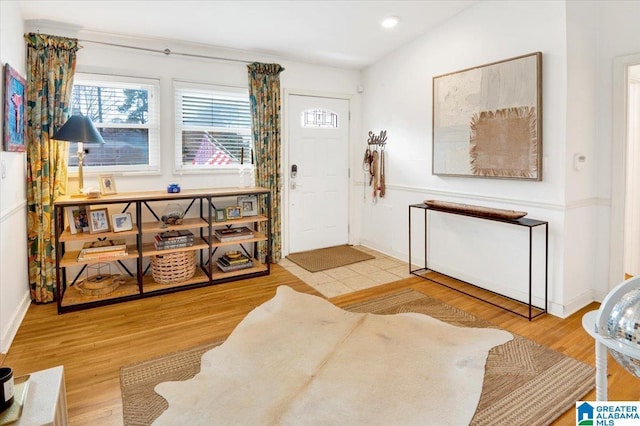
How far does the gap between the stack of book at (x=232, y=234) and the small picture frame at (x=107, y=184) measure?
108 cm

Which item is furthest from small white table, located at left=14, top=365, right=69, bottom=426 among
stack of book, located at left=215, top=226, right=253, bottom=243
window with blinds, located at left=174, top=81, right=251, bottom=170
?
window with blinds, located at left=174, top=81, right=251, bottom=170

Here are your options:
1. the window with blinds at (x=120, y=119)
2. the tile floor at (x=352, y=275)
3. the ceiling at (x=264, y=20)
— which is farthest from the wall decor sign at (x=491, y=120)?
the window with blinds at (x=120, y=119)

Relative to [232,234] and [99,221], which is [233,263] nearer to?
[232,234]

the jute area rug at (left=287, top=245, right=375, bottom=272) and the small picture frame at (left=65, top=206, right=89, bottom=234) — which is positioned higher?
the small picture frame at (left=65, top=206, right=89, bottom=234)

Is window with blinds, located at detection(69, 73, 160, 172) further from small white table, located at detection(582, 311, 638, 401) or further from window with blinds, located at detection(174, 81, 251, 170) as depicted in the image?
small white table, located at detection(582, 311, 638, 401)

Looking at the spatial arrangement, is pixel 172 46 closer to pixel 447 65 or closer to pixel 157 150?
pixel 157 150

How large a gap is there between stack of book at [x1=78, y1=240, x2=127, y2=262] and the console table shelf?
0.03 meters

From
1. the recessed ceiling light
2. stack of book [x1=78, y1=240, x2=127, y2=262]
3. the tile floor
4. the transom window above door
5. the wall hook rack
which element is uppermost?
the recessed ceiling light

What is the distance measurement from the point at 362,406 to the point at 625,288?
135 cm

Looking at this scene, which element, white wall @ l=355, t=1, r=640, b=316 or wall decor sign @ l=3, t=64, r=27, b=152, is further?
white wall @ l=355, t=1, r=640, b=316

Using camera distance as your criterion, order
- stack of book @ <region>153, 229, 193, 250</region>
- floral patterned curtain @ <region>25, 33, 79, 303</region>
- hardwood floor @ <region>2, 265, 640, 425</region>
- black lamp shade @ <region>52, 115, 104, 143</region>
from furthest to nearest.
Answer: stack of book @ <region>153, 229, 193, 250</region>, floral patterned curtain @ <region>25, 33, 79, 303</region>, black lamp shade @ <region>52, 115, 104, 143</region>, hardwood floor @ <region>2, 265, 640, 425</region>

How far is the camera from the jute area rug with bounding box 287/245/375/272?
460cm

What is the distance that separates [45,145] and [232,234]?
6.07ft

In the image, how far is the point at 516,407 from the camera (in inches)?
80.3
